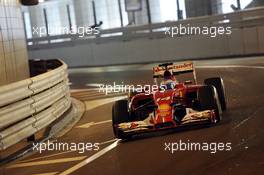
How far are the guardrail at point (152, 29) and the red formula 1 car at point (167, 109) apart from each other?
1156 cm

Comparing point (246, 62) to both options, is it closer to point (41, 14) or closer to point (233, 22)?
point (233, 22)

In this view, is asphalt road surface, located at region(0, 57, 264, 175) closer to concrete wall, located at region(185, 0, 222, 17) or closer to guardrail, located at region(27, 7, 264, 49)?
guardrail, located at region(27, 7, 264, 49)

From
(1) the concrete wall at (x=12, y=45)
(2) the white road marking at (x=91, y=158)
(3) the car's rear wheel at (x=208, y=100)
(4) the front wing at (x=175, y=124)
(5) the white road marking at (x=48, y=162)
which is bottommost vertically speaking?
A: (5) the white road marking at (x=48, y=162)

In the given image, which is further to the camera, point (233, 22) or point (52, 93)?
point (233, 22)

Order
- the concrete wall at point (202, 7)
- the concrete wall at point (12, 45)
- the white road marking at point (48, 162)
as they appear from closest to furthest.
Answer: the white road marking at point (48, 162)
the concrete wall at point (12, 45)
the concrete wall at point (202, 7)

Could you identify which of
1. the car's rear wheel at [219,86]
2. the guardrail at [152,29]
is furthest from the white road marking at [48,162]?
the guardrail at [152,29]

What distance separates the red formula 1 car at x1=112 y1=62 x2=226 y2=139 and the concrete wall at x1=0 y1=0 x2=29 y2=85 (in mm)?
3817

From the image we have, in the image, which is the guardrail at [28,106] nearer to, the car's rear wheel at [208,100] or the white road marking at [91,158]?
the white road marking at [91,158]

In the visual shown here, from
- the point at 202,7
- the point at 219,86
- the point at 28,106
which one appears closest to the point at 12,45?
the point at 28,106

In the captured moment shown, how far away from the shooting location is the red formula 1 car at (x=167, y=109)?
8.82 meters

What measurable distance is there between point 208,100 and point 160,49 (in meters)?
14.4

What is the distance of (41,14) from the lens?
31031mm

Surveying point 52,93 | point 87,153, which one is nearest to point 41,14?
point 52,93

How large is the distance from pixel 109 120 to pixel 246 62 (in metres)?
8.25
